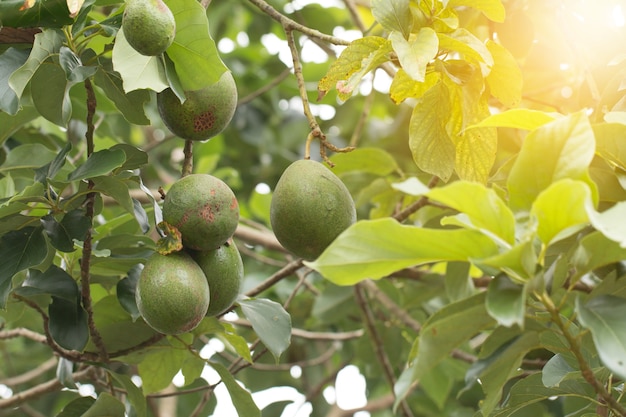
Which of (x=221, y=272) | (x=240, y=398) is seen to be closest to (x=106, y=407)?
(x=240, y=398)

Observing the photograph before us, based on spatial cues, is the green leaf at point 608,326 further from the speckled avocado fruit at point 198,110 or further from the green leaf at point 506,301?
the speckled avocado fruit at point 198,110

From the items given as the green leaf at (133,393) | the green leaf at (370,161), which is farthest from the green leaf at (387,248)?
the green leaf at (370,161)

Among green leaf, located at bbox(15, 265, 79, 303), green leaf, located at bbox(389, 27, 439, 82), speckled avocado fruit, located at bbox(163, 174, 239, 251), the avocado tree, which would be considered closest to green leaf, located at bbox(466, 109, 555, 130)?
the avocado tree

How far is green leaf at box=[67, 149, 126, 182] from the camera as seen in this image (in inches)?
47.6

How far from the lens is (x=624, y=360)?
81 cm

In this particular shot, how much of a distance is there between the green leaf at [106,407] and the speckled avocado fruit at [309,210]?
1.56 feet

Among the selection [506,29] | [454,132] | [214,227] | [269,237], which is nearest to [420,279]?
[269,237]

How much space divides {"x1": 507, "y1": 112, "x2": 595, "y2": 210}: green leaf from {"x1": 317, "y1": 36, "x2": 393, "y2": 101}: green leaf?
363 mm

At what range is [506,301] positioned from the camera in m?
0.87

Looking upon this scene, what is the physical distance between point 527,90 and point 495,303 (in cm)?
120

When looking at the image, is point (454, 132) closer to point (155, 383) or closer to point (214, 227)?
point (214, 227)

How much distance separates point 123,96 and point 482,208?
73 centimetres

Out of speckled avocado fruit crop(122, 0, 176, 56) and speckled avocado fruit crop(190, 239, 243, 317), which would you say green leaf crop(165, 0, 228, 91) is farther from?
speckled avocado fruit crop(190, 239, 243, 317)

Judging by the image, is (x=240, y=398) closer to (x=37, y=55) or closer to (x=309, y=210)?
(x=309, y=210)
